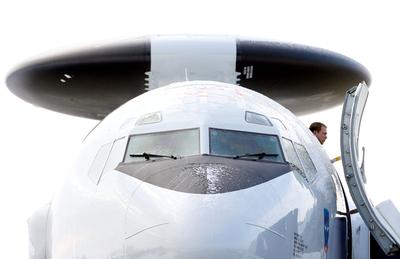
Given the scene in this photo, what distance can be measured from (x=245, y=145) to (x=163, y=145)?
812mm

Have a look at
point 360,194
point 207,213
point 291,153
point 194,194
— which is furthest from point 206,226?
point 360,194

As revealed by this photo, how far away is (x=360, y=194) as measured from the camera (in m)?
10.0

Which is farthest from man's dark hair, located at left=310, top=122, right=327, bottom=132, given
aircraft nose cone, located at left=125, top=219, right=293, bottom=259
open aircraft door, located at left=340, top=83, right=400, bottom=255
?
aircraft nose cone, located at left=125, top=219, right=293, bottom=259

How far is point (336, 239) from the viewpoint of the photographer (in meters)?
9.96

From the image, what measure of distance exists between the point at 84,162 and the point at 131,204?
162 cm

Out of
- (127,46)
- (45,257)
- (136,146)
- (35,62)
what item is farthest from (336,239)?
(35,62)

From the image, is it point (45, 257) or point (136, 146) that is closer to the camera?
point (136, 146)

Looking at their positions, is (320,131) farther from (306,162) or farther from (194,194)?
(194,194)

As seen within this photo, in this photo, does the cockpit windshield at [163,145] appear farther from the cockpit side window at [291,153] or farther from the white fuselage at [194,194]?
the cockpit side window at [291,153]

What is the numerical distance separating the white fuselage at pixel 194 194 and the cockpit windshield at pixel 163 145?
26 millimetres

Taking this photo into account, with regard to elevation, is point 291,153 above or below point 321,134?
below

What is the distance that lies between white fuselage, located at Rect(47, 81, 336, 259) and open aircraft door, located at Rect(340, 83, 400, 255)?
24cm

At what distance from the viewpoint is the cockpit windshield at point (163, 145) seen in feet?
29.6

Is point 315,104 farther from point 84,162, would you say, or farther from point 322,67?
point 84,162
